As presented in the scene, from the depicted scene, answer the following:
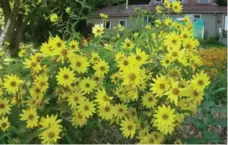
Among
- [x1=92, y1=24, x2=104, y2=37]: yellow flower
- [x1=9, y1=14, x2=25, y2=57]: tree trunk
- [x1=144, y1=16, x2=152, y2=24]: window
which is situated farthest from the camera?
[x1=9, y1=14, x2=25, y2=57]: tree trunk

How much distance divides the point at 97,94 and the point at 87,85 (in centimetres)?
7

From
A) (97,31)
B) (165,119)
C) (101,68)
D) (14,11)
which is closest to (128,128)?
(165,119)

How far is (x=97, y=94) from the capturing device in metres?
2.01

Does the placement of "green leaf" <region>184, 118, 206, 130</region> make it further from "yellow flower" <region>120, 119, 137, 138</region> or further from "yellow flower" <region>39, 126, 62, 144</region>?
"yellow flower" <region>39, 126, 62, 144</region>

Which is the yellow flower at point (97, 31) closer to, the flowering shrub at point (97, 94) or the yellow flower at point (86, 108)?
the flowering shrub at point (97, 94)

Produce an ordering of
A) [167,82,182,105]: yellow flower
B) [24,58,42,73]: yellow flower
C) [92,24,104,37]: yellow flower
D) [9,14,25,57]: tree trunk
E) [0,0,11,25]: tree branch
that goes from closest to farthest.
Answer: [167,82,182,105]: yellow flower < [24,58,42,73]: yellow flower < [92,24,104,37]: yellow flower < [0,0,11,25]: tree branch < [9,14,25,57]: tree trunk

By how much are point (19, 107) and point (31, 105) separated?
10 cm

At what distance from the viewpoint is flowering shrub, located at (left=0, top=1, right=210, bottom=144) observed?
1936 mm

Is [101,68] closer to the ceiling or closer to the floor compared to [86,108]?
closer to the ceiling

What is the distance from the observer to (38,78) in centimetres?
203

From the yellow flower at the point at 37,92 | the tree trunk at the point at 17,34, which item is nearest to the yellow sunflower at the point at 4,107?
the yellow flower at the point at 37,92

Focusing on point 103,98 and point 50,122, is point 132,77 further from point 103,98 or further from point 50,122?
point 50,122

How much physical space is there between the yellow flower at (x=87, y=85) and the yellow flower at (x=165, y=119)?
33 centimetres

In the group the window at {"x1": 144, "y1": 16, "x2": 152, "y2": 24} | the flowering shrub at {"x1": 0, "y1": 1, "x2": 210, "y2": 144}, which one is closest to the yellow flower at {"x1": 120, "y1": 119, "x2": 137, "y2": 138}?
the flowering shrub at {"x1": 0, "y1": 1, "x2": 210, "y2": 144}
